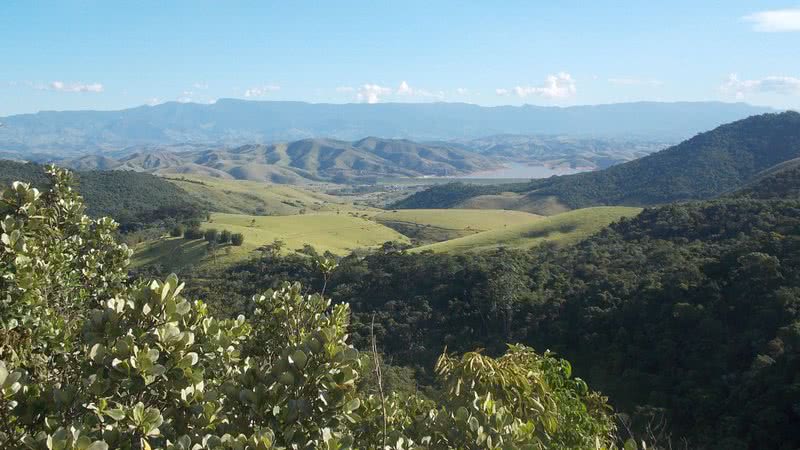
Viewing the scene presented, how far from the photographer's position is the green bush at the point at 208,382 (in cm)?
448

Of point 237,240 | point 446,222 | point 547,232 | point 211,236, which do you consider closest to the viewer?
point 237,240

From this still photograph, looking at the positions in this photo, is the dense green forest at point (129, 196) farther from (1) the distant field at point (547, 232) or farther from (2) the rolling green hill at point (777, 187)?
(2) the rolling green hill at point (777, 187)

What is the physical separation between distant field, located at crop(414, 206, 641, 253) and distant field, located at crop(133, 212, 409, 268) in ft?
70.6

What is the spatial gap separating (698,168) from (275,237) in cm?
12284

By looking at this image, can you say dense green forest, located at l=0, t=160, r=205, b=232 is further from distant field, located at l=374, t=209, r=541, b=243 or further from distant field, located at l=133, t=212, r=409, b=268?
distant field, located at l=374, t=209, r=541, b=243

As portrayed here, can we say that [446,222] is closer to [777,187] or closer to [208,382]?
[777,187]

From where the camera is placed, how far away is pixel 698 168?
156500 mm

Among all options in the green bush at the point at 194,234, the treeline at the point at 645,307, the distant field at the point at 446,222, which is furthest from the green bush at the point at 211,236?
the distant field at the point at 446,222

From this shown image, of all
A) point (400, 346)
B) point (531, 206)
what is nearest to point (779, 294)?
point (400, 346)

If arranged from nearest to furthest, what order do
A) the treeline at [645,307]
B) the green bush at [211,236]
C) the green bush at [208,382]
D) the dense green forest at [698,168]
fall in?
the green bush at [208,382] < the treeline at [645,307] < the green bush at [211,236] < the dense green forest at [698,168]

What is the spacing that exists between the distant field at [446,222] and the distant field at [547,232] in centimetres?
2249

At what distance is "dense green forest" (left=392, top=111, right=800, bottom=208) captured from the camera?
150750 mm

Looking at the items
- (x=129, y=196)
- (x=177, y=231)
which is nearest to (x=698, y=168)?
(x=177, y=231)

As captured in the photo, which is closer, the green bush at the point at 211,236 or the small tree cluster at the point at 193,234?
the green bush at the point at 211,236
